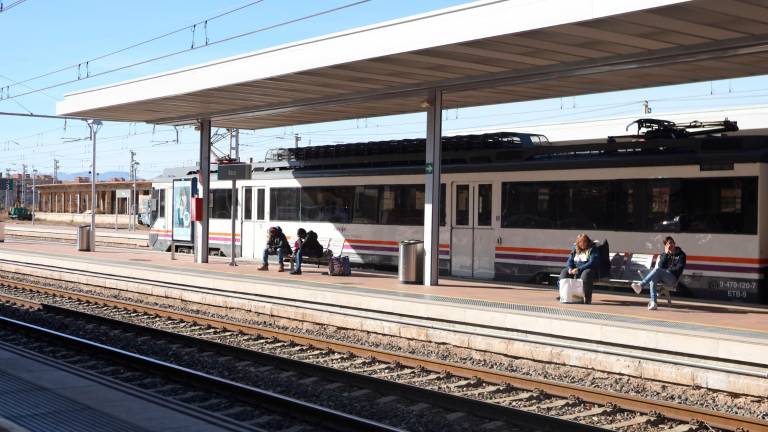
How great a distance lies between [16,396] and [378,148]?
14.1 m

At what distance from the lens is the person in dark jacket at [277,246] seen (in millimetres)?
20406

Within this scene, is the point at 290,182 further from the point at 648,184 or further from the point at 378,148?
the point at 648,184

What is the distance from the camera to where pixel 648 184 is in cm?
1584

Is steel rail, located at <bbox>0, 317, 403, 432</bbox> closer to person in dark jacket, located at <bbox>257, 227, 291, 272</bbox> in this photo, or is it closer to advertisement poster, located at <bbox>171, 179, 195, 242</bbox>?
person in dark jacket, located at <bbox>257, 227, 291, 272</bbox>

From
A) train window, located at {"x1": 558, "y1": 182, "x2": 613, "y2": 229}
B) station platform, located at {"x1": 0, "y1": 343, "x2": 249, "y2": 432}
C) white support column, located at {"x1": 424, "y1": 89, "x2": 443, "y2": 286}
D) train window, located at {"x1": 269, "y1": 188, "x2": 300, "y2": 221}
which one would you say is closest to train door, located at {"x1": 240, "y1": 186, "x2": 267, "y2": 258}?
train window, located at {"x1": 269, "y1": 188, "x2": 300, "y2": 221}

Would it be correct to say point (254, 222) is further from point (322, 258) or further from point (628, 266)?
point (628, 266)

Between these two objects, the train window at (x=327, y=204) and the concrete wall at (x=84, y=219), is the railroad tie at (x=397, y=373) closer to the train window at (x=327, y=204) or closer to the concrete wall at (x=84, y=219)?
the train window at (x=327, y=204)

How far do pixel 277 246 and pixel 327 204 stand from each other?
7.82 ft

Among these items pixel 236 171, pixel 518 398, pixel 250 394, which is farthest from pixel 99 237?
pixel 518 398

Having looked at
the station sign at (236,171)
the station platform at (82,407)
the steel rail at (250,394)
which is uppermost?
the station sign at (236,171)

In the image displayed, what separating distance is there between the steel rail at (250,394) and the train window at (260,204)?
41.1ft

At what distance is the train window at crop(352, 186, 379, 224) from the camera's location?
2106 cm

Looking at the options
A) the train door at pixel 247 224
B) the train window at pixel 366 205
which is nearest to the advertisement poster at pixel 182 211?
the train door at pixel 247 224

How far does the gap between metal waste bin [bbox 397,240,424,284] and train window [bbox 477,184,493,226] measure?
6.46 ft
